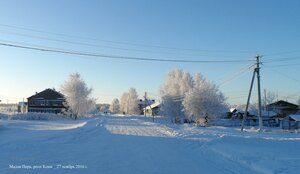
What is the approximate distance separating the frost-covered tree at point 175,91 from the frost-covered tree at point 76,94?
19.3m

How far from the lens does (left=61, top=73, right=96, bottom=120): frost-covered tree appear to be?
8562 centimetres

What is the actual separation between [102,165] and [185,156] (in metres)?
4.40

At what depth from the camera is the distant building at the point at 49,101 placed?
4373 inches

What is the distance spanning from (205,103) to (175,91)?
897 inches

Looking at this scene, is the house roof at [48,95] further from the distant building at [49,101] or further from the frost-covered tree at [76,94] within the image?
the frost-covered tree at [76,94]

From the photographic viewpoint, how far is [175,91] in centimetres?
A: 8406

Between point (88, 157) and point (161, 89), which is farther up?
point (161, 89)

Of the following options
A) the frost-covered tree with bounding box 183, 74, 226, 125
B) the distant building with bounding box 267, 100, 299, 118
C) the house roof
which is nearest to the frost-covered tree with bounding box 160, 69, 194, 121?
the frost-covered tree with bounding box 183, 74, 226, 125

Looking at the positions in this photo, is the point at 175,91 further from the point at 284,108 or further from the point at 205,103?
the point at 284,108

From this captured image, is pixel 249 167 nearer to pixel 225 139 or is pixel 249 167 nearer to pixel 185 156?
pixel 185 156

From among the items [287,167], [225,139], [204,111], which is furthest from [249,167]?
[204,111]

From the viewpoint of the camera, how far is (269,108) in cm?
10469

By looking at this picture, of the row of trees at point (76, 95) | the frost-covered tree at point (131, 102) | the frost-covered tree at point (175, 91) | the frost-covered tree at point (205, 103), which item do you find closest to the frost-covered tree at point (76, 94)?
the row of trees at point (76, 95)

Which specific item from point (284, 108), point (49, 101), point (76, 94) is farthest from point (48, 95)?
point (284, 108)
